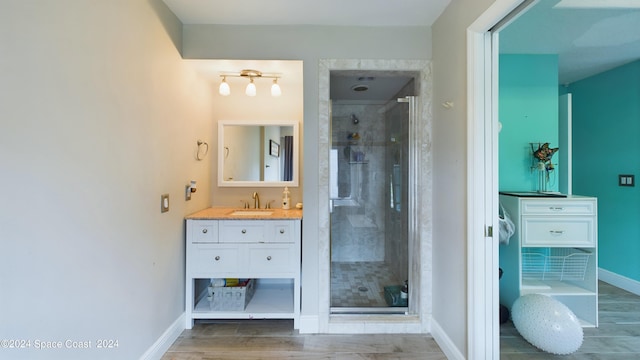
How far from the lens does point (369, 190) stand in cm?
309

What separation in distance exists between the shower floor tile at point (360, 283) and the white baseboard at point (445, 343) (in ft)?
1.50

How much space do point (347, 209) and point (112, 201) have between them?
212 cm

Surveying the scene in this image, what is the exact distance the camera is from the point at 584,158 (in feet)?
11.2

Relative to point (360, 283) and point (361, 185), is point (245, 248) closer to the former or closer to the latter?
point (360, 283)

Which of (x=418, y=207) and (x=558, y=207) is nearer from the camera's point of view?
(x=558, y=207)

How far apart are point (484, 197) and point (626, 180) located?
2.73 meters

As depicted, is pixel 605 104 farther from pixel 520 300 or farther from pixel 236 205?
pixel 236 205

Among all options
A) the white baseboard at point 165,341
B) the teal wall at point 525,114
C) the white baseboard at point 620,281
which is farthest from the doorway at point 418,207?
the white baseboard at point 620,281

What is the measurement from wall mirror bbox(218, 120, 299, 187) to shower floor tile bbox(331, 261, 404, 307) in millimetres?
1046

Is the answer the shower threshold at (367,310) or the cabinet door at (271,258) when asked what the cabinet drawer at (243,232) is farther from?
the shower threshold at (367,310)

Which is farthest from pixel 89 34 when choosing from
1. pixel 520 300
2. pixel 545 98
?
pixel 545 98

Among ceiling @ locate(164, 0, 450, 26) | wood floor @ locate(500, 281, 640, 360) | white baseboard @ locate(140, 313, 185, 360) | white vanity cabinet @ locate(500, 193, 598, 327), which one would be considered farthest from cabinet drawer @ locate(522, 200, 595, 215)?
white baseboard @ locate(140, 313, 185, 360)

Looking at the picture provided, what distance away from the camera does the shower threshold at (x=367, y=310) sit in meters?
2.46

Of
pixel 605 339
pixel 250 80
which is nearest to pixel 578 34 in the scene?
pixel 605 339
